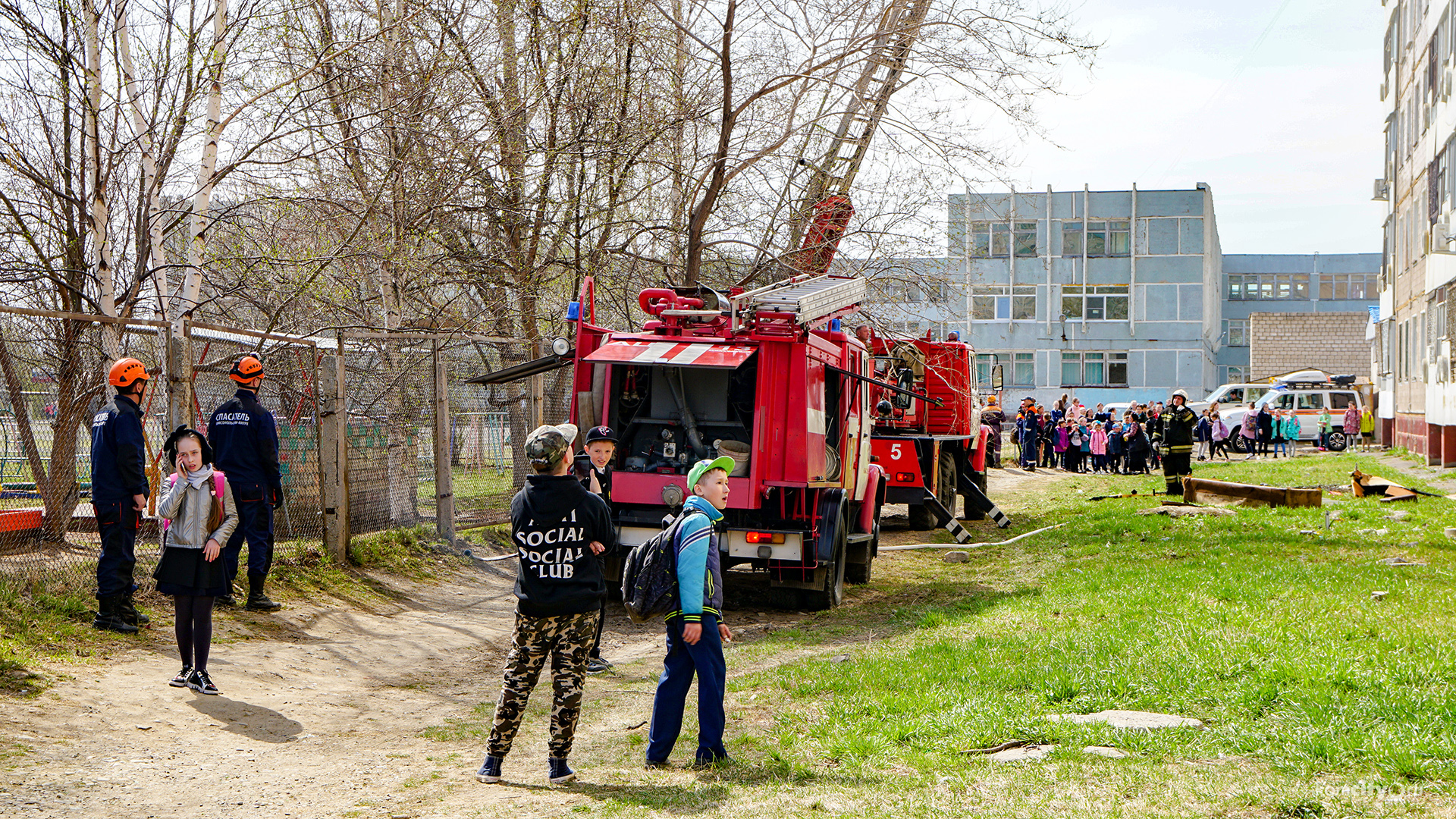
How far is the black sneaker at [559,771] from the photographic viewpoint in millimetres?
5488

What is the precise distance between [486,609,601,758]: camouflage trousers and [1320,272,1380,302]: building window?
77686 millimetres

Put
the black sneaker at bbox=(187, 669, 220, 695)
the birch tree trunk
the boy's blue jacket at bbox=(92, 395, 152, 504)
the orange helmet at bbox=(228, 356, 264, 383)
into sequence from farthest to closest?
the birch tree trunk, the orange helmet at bbox=(228, 356, 264, 383), the boy's blue jacket at bbox=(92, 395, 152, 504), the black sneaker at bbox=(187, 669, 220, 695)

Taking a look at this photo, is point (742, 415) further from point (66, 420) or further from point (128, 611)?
point (66, 420)

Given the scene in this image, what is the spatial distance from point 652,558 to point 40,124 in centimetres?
814

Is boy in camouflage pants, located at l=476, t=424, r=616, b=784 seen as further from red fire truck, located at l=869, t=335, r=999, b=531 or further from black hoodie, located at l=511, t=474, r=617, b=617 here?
red fire truck, located at l=869, t=335, r=999, b=531

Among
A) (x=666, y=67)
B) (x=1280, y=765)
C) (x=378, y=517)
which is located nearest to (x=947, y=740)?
(x=1280, y=765)

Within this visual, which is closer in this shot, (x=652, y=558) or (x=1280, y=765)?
(x=1280, y=765)

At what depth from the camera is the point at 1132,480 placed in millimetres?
26156

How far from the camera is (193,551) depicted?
6949 millimetres

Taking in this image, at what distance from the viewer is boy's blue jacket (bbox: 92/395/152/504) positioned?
790 centimetres

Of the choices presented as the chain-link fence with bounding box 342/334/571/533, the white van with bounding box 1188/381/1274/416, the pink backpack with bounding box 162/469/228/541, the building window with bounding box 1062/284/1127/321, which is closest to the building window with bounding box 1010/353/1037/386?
the building window with bounding box 1062/284/1127/321

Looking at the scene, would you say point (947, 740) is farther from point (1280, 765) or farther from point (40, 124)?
point (40, 124)

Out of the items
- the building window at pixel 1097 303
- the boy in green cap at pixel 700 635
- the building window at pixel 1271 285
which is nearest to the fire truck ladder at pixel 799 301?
the boy in green cap at pixel 700 635

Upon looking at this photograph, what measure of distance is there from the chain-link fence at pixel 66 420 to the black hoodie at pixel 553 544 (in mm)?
4563
